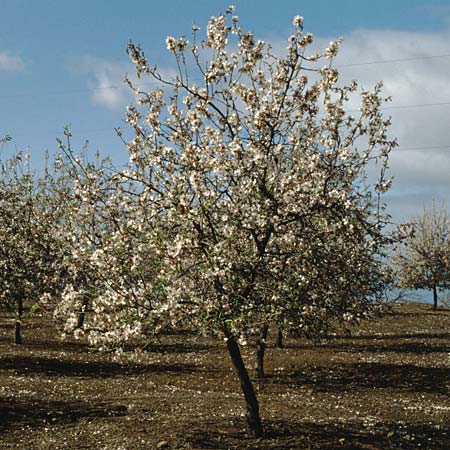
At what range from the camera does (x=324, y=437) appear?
54.9 ft

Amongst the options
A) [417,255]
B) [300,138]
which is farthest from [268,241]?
[417,255]

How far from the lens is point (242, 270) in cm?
1430

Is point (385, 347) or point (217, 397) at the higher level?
point (385, 347)

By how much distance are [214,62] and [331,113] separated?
3.28m

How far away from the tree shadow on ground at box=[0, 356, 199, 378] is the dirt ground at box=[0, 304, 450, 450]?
1.9 inches

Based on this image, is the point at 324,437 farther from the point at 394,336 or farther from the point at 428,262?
the point at 428,262

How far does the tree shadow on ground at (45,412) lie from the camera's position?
744 inches

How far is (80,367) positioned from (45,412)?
1024 centimetres

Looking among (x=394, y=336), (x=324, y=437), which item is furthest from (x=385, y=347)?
(x=324, y=437)

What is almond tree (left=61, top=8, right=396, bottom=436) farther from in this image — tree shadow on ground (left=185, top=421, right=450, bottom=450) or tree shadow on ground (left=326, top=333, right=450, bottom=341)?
tree shadow on ground (left=326, top=333, right=450, bottom=341)

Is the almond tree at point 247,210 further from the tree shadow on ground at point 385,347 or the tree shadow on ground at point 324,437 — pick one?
the tree shadow on ground at point 385,347

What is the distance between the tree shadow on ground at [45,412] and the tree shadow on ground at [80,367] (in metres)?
6.53

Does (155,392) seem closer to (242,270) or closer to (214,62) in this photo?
(242,270)

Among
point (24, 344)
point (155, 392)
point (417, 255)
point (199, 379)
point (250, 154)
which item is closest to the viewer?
point (250, 154)
